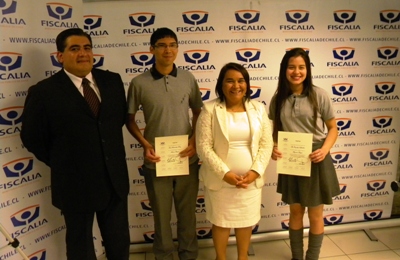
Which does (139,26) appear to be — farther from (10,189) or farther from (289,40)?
(10,189)

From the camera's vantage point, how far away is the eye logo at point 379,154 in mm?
3007

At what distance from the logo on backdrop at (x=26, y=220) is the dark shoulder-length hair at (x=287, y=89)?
1764 mm

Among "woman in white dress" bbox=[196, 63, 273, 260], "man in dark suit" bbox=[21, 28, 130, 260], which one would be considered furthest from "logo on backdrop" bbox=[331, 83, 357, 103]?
"man in dark suit" bbox=[21, 28, 130, 260]

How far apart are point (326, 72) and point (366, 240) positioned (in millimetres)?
1628

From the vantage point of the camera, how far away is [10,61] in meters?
1.88

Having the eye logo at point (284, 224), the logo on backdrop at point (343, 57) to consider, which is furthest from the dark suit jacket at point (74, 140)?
the logo on backdrop at point (343, 57)

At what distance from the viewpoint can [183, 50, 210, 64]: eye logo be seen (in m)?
2.61

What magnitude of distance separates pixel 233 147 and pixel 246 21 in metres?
1.21

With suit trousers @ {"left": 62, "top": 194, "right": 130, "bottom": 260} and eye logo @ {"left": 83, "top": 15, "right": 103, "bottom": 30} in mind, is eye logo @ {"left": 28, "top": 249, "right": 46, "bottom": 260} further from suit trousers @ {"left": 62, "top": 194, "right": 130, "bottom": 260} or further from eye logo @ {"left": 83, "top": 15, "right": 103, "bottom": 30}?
eye logo @ {"left": 83, "top": 15, "right": 103, "bottom": 30}

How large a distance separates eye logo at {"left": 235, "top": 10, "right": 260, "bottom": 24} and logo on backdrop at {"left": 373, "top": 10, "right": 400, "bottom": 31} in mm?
1125

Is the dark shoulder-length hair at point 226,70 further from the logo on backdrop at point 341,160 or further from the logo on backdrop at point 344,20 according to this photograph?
the logo on backdrop at point 341,160

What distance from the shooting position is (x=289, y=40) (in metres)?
2.69

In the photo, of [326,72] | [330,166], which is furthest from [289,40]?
[330,166]

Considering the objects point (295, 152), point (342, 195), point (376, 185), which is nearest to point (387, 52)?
point (376, 185)
